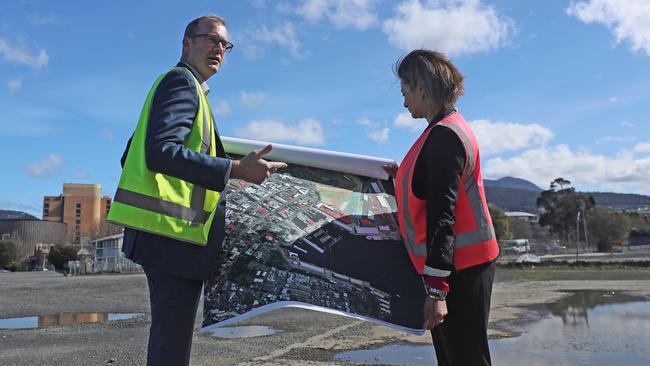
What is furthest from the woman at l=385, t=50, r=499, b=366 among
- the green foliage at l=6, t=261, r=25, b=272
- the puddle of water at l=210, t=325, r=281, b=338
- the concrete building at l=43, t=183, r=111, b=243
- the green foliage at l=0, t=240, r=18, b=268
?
the concrete building at l=43, t=183, r=111, b=243

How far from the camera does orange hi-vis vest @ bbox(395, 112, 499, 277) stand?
2.30 meters

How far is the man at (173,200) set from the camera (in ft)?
6.82

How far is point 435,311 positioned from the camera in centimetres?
220

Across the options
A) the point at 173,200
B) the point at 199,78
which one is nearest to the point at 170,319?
the point at 173,200

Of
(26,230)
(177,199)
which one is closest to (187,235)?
(177,199)

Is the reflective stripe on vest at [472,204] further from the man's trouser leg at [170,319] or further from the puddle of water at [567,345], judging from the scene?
the puddle of water at [567,345]

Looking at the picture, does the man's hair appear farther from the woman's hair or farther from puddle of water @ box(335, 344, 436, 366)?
puddle of water @ box(335, 344, 436, 366)

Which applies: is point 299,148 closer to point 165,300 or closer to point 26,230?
point 165,300

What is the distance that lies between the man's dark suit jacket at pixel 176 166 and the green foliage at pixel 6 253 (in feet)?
240

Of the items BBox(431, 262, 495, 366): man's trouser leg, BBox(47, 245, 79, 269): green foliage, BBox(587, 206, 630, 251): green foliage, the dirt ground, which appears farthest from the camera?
BBox(587, 206, 630, 251): green foliage

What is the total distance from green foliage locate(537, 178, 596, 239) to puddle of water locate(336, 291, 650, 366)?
261 feet

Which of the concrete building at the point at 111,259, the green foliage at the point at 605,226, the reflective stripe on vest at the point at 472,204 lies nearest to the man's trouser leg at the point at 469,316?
the reflective stripe on vest at the point at 472,204

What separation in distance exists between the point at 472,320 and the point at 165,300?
1.23 meters

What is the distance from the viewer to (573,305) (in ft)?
39.4
